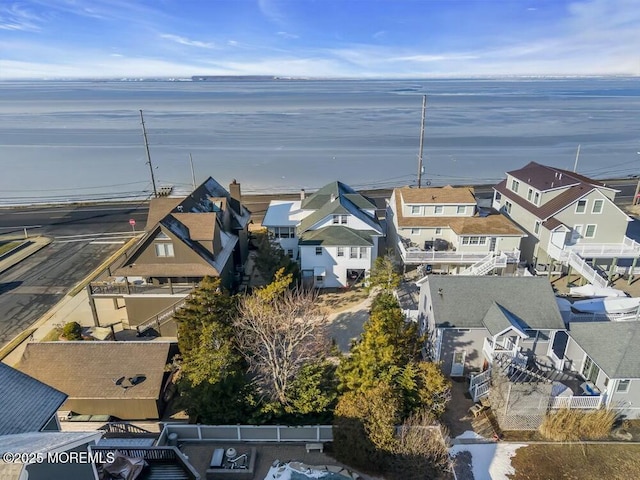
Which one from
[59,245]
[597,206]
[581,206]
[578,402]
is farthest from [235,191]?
[597,206]

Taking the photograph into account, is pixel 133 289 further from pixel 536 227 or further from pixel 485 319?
pixel 536 227

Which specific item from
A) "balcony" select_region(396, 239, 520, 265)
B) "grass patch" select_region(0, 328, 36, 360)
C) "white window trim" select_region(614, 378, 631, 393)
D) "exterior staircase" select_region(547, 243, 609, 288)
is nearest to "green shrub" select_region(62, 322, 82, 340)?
"grass patch" select_region(0, 328, 36, 360)

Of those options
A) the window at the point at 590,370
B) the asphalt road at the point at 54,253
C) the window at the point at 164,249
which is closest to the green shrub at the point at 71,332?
the asphalt road at the point at 54,253

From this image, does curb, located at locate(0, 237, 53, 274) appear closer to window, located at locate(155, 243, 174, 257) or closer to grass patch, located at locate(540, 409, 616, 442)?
window, located at locate(155, 243, 174, 257)

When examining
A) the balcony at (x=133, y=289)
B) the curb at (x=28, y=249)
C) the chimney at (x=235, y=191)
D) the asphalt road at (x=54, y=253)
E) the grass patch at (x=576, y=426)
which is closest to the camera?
the grass patch at (x=576, y=426)

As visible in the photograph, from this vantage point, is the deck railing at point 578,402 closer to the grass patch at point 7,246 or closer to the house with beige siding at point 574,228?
the house with beige siding at point 574,228

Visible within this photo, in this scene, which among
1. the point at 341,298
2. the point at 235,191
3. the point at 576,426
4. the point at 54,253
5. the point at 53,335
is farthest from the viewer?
the point at 54,253
